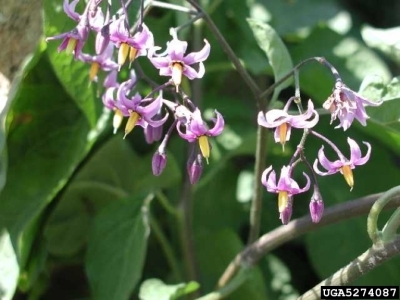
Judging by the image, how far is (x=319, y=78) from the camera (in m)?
1.19

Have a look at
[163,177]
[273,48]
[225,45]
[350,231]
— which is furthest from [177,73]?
[350,231]

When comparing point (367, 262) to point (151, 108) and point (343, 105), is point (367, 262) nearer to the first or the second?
point (343, 105)

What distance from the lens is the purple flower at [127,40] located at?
2.64ft

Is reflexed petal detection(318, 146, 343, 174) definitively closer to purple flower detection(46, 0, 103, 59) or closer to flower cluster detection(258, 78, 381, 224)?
→ flower cluster detection(258, 78, 381, 224)

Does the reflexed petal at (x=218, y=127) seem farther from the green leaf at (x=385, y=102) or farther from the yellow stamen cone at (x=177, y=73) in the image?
the green leaf at (x=385, y=102)

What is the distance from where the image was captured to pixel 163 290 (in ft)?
3.43

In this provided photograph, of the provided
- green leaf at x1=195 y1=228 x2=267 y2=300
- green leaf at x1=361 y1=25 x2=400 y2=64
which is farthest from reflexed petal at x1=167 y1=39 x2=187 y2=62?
green leaf at x1=195 y1=228 x2=267 y2=300

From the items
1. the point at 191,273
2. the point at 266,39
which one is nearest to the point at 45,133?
the point at 191,273

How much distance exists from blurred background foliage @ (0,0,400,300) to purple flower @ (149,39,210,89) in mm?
248

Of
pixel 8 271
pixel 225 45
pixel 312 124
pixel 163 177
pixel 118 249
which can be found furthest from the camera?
pixel 163 177

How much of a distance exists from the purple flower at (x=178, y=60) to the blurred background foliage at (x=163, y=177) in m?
0.25

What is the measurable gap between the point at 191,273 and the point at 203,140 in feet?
1.37

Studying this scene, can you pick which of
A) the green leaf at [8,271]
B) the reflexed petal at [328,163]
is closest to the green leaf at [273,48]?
the reflexed petal at [328,163]

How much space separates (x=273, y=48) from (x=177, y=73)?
0.71 ft
